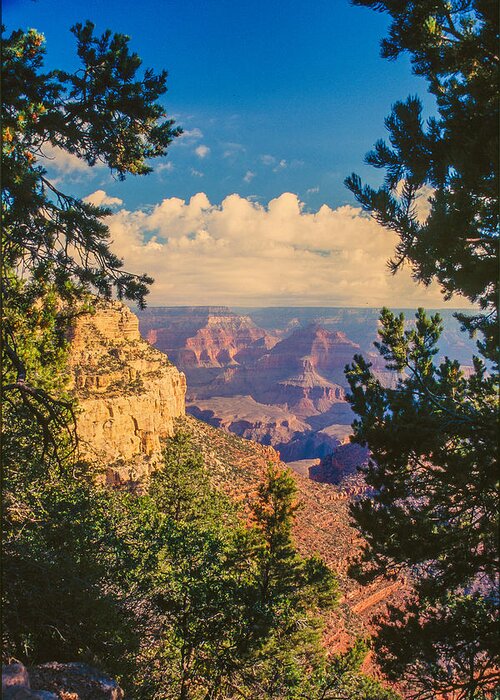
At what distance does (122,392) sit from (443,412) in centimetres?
3471

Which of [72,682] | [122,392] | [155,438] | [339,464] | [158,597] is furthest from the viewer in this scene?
[339,464]

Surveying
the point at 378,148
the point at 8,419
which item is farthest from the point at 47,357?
the point at 378,148

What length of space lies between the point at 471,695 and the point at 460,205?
6441mm

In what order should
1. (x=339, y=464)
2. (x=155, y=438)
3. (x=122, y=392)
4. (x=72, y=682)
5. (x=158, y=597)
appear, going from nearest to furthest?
(x=72, y=682) → (x=158, y=597) → (x=122, y=392) → (x=155, y=438) → (x=339, y=464)

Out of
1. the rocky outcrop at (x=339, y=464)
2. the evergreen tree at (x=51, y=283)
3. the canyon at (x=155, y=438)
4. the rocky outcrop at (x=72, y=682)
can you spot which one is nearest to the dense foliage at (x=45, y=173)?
the evergreen tree at (x=51, y=283)

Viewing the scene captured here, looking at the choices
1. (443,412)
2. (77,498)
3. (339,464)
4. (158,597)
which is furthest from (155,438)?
(339,464)

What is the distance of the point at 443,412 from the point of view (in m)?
6.29

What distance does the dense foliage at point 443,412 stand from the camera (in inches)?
215

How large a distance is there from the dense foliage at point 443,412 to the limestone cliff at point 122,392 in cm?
2771

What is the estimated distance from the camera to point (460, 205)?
221 inches

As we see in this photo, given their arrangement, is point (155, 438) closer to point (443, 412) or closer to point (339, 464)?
Answer: point (443, 412)

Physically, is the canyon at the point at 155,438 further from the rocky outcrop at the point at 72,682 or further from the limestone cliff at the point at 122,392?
the rocky outcrop at the point at 72,682

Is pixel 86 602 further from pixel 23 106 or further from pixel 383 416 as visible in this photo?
pixel 23 106

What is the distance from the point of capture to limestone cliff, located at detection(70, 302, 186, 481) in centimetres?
3472
